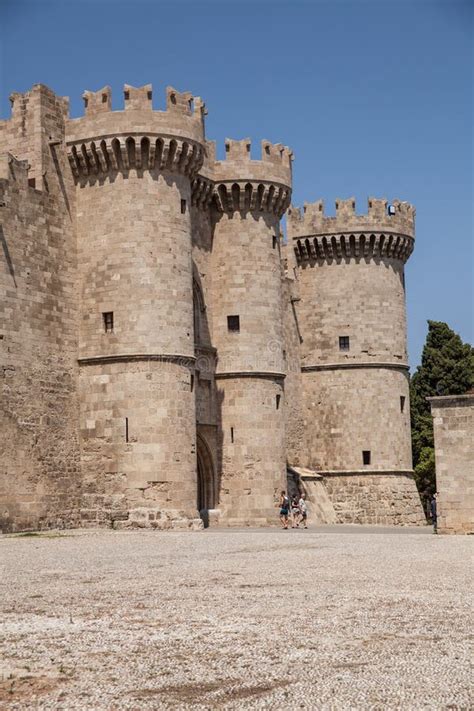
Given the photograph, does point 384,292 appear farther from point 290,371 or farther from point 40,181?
point 40,181

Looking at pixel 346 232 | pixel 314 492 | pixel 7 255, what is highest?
pixel 346 232

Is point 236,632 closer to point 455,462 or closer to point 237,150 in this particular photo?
point 455,462

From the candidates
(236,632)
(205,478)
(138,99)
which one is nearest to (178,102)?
(138,99)

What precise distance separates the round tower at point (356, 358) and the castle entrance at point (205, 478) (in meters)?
8.04

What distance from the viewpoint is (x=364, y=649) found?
357 inches

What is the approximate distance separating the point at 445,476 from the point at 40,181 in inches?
511

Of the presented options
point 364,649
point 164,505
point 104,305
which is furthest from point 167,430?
point 364,649

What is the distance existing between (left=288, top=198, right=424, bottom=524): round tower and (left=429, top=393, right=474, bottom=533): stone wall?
1371 centimetres

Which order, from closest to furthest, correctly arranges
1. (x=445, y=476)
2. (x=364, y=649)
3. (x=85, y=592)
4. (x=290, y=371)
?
(x=364, y=649) < (x=85, y=592) < (x=445, y=476) < (x=290, y=371)

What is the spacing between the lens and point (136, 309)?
28.9 metres

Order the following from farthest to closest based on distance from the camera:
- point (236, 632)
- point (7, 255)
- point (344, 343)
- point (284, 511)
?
point (344, 343) → point (284, 511) → point (7, 255) → point (236, 632)

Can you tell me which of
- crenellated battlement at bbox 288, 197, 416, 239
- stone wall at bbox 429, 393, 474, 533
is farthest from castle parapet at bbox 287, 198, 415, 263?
stone wall at bbox 429, 393, 474, 533

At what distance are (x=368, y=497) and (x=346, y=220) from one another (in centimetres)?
1039

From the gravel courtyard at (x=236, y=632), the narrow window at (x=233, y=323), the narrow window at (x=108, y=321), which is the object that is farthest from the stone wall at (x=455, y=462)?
the narrow window at (x=233, y=323)
